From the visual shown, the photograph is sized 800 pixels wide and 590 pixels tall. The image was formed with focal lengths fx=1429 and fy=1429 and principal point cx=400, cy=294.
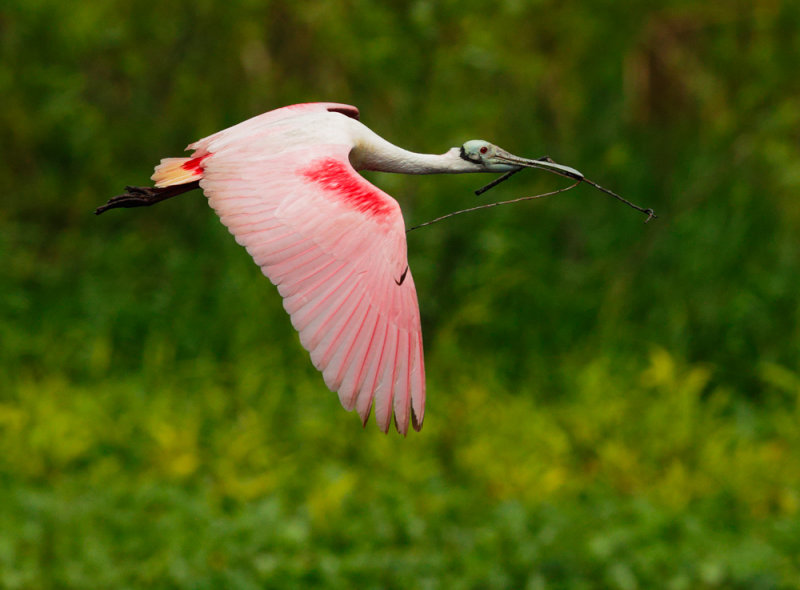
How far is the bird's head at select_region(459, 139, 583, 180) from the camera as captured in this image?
5.91ft

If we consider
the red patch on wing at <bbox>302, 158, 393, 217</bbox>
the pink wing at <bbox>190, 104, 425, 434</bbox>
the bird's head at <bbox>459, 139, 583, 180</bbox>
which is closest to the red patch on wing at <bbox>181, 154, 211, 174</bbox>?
the pink wing at <bbox>190, 104, 425, 434</bbox>

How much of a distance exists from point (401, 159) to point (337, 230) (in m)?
0.13

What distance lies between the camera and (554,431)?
615 cm

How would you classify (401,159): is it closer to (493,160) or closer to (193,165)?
(493,160)

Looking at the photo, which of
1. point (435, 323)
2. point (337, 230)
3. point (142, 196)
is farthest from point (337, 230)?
point (435, 323)

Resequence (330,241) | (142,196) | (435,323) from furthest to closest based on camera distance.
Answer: (435,323) < (142,196) < (330,241)

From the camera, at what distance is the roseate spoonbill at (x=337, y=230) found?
65.6 inches

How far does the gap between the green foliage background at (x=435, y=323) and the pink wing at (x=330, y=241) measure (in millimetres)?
3275

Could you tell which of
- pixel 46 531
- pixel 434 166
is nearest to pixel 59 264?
pixel 46 531

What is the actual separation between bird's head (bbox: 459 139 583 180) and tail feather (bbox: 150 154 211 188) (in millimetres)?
354

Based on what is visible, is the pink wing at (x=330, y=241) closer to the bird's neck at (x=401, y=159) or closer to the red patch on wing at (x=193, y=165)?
the bird's neck at (x=401, y=159)

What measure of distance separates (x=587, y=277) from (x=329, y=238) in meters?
4.76

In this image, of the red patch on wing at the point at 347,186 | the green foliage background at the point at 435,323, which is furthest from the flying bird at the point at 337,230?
the green foliage background at the point at 435,323

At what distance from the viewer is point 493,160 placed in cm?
184
